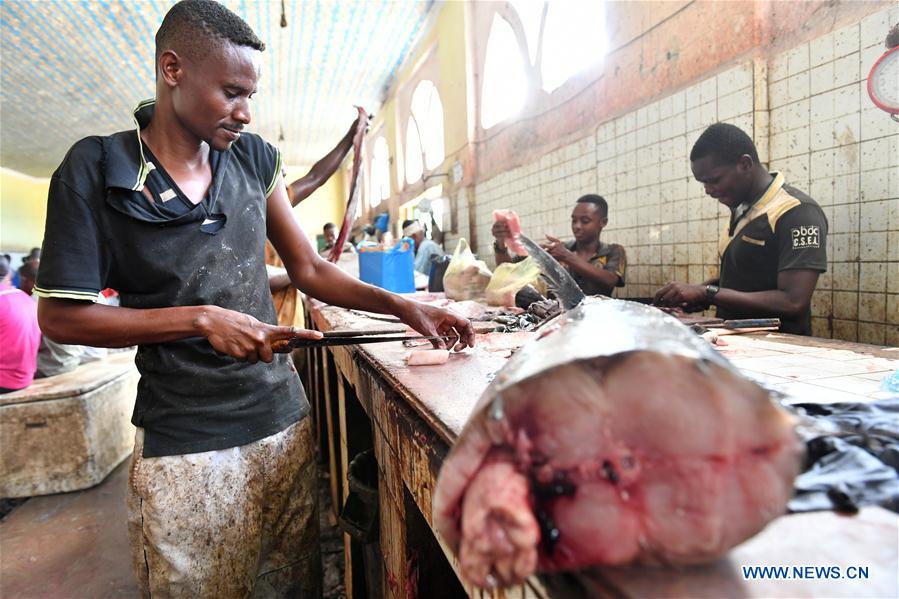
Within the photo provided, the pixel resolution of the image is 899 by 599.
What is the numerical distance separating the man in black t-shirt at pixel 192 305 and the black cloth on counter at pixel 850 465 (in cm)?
108

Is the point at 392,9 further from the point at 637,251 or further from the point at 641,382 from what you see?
the point at 641,382

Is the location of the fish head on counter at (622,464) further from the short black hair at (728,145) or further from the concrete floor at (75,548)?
the concrete floor at (75,548)

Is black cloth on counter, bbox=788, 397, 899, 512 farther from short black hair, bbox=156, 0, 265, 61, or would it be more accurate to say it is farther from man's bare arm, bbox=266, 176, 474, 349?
short black hair, bbox=156, 0, 265, 61

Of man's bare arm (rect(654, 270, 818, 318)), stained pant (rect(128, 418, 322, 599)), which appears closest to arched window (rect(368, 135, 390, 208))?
man's bare arm (rect(654, 270, 818, 318))

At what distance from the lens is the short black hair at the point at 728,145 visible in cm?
265

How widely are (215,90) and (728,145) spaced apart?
2.46 metres

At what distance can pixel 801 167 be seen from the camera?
2.89 m

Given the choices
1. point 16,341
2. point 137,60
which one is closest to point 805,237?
point 16,341

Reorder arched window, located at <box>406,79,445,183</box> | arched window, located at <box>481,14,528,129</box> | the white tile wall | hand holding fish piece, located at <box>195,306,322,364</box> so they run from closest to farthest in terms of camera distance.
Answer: hand holding fish piece, located at <box>195,306,322,364</box> < the white tile wall < arched window, located at <box>481,14,528,129</box> < arched window, located at <box>406,79,445,183</box>

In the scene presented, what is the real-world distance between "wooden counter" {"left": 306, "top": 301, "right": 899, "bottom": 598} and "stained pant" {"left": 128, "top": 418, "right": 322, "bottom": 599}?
0.36 metres

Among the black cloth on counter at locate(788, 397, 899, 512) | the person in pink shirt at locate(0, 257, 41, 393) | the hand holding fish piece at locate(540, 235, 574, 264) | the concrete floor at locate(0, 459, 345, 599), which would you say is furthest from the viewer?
the person in pink shirt at locate(0, 257, 41, 393)

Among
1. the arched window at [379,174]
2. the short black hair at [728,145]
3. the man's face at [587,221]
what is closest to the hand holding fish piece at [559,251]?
the man's face at [587,221]

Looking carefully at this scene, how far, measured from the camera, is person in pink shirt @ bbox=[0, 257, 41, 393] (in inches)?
148

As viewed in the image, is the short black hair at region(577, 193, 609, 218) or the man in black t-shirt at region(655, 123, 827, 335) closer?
the man in black t-shirt at region(655, 123, 827, 335)
